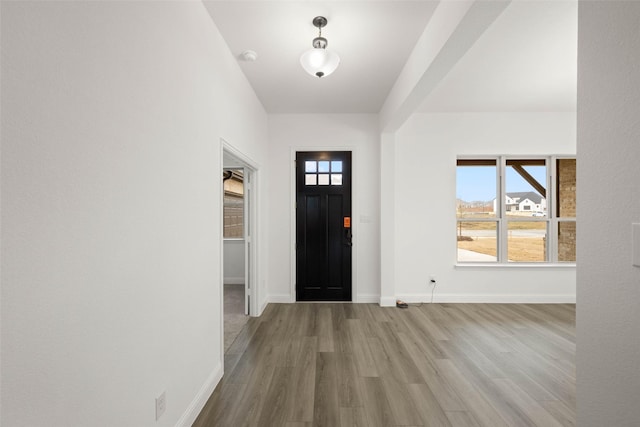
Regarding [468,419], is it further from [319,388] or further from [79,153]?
[79,153]

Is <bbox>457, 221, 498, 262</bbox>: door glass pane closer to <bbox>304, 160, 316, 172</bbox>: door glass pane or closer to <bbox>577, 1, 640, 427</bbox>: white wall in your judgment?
<bbox>304, 160, 316, 172</bbox>: door glass pane

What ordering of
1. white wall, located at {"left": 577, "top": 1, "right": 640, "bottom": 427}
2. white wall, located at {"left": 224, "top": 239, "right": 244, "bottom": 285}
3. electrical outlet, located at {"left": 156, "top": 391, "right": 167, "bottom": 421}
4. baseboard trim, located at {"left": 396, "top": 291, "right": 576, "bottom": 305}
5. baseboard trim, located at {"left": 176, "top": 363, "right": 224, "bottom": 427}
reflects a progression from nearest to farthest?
white wall, located at {"left": 577, "top": 1, "right": 640, "bottom": 427}, electrical outlet, located at {"left": 156, "top": 391, "right": 167, "bottom": 421}, baseboard trim, located at {"left": 176, "top": 363, "right": 224, "bottom": 427}, baseboard trim, located at {"left": 396, "top": 291, "right": 576, "bottom": 305}, white wall, located at {"left": 224, "top": 239, "right": 244, "bottom": 285}

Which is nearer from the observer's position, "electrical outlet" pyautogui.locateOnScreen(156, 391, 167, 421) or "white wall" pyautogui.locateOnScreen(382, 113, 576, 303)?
"electrical outlet" pyautogui.locateOnScreen(156, 391, 167, 421)

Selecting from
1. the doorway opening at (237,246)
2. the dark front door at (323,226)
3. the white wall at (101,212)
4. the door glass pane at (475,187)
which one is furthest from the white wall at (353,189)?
the white wall at (101,212)

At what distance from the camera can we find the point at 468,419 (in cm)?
192

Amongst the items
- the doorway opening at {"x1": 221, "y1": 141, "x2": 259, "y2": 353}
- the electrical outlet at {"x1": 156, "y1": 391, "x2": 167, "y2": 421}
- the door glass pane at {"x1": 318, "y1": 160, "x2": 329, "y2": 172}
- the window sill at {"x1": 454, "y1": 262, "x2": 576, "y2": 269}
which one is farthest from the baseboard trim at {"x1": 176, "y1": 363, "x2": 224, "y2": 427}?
the window sill at {"x1": 454, "y1": 262, "x2": 576, "y2": 269}

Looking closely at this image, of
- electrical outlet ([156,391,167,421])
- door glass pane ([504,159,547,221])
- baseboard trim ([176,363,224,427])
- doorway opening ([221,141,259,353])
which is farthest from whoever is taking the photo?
door glass pane ([504,159,547,221])

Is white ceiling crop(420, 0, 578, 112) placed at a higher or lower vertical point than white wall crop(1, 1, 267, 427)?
higher

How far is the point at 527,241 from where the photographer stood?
4.52 m

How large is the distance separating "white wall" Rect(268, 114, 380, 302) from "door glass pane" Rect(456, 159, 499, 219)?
1.30 meters

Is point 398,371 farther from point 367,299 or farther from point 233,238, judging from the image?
point 233,238

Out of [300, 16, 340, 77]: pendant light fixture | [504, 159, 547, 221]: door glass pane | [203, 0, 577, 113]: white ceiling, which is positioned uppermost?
[203, 0, 577, 113]: white ceiling

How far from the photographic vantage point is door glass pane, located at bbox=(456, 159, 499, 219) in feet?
14.8

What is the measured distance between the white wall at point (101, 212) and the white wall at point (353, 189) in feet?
7.94
